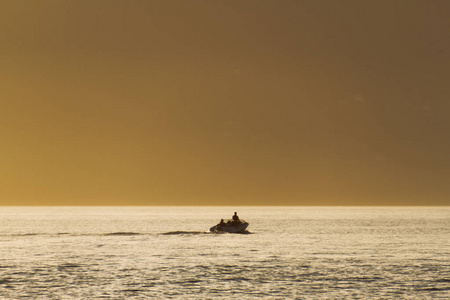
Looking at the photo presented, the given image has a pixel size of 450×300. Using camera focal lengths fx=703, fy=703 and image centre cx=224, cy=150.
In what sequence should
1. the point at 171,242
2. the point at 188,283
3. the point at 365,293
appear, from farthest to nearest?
the point at 171,242, the point at 188,283, the point at 365,293

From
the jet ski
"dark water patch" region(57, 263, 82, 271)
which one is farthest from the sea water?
the jet ski

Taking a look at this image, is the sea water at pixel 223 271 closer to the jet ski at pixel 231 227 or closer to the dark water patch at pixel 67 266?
the dark water patch at pixel 67 266

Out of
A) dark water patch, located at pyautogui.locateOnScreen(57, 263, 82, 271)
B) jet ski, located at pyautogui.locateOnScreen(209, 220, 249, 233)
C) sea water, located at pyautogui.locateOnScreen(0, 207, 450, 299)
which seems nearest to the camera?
sea water, located at pyautogui.locateOnScreen(0, 207, 450, 299)

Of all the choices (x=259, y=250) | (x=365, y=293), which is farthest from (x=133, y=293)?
(x=259, y=250)

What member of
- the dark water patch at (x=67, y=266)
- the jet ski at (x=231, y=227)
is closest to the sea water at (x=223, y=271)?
the dark water patch at (x=67, y=266)

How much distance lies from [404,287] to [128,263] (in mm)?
32757

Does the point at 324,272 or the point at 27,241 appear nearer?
the point at 324,272

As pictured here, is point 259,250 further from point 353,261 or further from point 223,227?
point 223,227

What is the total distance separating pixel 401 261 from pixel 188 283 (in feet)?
101

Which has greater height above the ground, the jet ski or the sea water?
the jet ski

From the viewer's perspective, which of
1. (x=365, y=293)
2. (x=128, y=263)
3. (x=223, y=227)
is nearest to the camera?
(x=365, y=293)

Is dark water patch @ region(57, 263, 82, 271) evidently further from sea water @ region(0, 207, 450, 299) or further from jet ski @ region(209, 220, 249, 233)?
A: jet ski @ region(209, 220, 249, 233)

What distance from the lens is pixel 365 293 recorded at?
55.9 metres

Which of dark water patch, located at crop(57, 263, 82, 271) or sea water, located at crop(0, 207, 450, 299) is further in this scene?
dark water patch, located at crop(57, 263, 82, 271)
